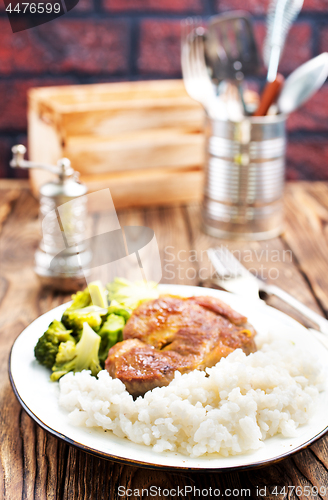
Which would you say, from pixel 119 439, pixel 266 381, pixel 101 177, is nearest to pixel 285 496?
pixel 266 381

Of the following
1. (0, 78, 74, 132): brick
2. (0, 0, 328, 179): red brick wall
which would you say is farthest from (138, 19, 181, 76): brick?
(0, 78, 74, 132): brick

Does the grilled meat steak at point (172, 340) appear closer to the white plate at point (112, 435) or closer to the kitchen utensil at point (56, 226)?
the white plate at point (112, 435)

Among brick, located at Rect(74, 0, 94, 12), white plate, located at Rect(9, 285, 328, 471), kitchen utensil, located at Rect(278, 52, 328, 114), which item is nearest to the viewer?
white plate, located at Rect(9, 285, 328, 471)

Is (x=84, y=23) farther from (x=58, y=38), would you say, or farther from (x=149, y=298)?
(x=149, y=298)

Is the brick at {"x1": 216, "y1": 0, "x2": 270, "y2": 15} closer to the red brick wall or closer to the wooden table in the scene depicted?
the red brick wall

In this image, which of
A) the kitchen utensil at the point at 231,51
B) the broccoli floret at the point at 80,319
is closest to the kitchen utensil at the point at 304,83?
the kitchen utensil at the point at 231,51

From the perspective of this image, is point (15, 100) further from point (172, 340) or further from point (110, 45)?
point (172, 340)

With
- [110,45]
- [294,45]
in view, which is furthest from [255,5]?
[110,45]
